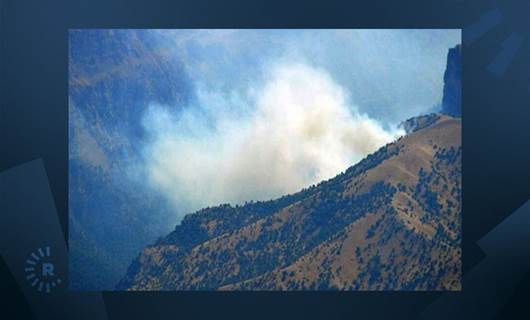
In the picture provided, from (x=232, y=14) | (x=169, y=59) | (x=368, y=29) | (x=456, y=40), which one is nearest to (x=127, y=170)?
(x=169, y=59)

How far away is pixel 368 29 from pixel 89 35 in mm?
1749

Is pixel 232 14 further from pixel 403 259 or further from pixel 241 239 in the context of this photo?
pixel 403 259

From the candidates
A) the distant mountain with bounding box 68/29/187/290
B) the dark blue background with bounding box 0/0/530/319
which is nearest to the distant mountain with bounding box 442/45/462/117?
the dark blue background with bounding box 0/0/530/319

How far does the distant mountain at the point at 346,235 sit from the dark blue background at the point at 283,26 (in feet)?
0.29

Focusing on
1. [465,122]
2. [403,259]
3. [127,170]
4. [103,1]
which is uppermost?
[103,1]

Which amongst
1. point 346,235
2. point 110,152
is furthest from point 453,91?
point 110,152

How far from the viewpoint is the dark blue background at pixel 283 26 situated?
263 inches

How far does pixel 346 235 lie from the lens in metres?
6.70

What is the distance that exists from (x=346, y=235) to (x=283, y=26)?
1368mm

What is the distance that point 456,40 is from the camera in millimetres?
6680

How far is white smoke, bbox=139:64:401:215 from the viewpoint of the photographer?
22.0 feet

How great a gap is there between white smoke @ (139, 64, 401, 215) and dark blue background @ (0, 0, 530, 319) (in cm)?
45

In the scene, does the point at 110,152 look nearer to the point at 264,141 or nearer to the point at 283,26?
the point at 264,141

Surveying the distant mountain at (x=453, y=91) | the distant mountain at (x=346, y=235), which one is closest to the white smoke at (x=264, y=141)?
the distant mountain at (x=346, y=235)
